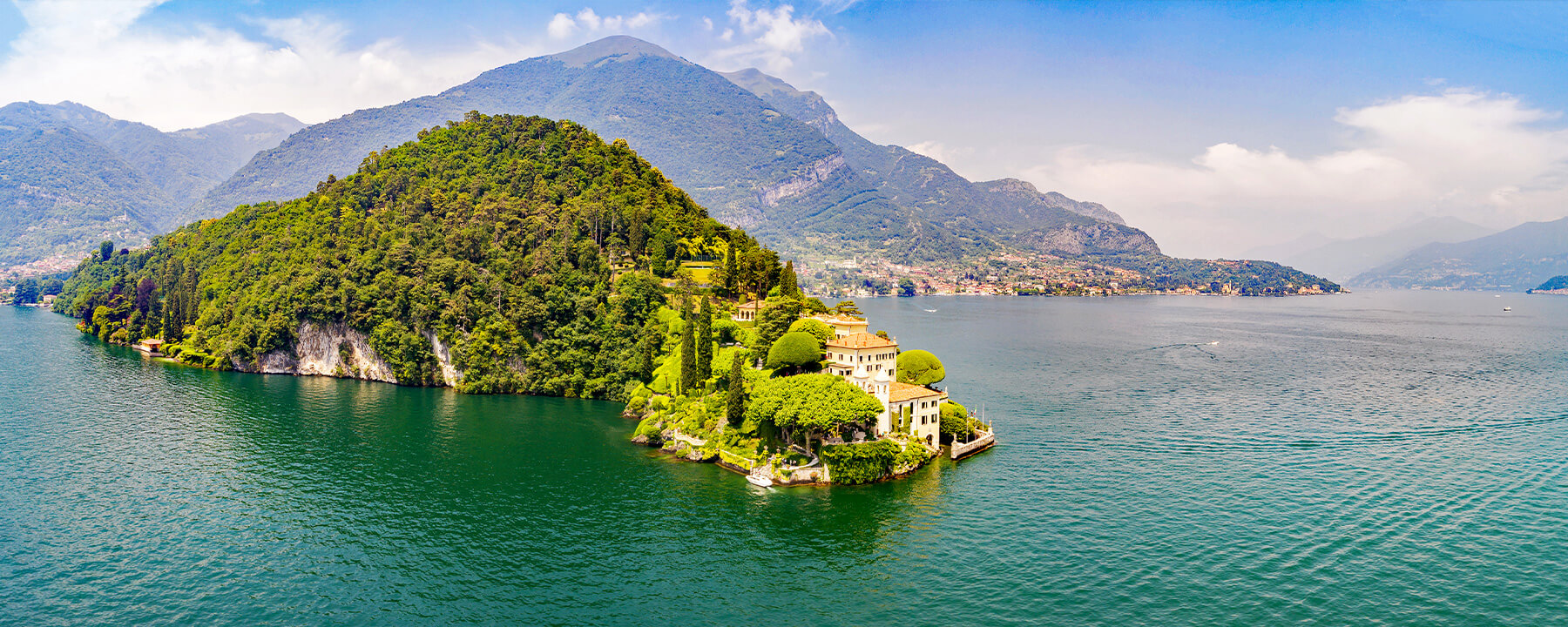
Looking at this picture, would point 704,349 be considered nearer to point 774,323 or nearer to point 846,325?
point 774,323

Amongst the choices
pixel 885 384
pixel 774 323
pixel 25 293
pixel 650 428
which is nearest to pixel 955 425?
pixel 885 384

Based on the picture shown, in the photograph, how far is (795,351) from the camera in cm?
5897

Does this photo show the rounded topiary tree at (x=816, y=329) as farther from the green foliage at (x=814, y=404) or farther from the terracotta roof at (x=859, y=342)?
the green foliage at (x=814, y=404)

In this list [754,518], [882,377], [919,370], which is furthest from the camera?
[919,370]

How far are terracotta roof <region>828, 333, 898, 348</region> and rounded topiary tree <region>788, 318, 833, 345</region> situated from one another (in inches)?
25.9

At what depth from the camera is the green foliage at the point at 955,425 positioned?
56.0 meters

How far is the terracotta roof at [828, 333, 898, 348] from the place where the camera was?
195 ft

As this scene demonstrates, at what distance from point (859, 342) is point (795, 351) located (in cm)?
514

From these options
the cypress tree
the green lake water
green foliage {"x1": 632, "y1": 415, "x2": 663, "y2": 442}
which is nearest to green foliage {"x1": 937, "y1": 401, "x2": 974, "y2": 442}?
the green lake water

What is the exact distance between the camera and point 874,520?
4134cm

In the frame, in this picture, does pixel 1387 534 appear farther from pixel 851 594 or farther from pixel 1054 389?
pixel 1054 389

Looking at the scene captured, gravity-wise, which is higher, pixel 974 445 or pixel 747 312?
pixel 747 312

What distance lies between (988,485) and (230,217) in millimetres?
134191

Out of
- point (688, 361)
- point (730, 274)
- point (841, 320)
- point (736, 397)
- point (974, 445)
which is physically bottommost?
point (974, 445)
